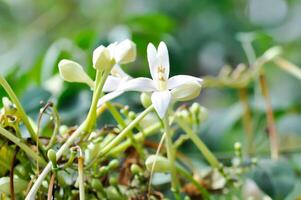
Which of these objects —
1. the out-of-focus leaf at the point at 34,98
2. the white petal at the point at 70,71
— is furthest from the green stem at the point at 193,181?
the out-of-focus leaf at the point at 34,98

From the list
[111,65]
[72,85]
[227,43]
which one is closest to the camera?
[111,65]

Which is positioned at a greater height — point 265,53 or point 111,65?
point 111,65

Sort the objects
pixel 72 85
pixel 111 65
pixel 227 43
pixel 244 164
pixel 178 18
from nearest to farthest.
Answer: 1. pixel 111 65
2. pixel 244 164
3. pixel 72 85
4. pixel 227 43
5. pixel 178 18

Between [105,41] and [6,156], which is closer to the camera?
[6,156]

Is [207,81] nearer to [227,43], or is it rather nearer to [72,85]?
[72,85]

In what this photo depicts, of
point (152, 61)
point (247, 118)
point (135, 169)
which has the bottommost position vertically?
point (247, 118)

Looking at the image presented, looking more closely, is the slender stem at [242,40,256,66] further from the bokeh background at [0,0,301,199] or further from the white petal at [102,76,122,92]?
the white petal at [102,76,122,92]

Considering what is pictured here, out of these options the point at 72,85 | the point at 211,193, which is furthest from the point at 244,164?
the point at 72,85

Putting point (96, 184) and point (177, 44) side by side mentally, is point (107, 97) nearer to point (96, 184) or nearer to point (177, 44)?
point (96, 184)

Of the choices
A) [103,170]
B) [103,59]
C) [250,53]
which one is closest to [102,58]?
[103,59]
